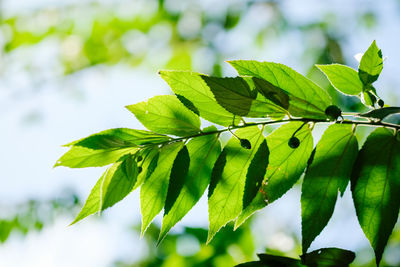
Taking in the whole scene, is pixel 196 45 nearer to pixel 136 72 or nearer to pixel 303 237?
pixel 136 72

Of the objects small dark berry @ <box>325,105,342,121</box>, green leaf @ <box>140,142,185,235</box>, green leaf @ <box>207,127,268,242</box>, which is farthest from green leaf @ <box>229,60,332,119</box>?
green leaf @ <box>140,142,185,235</box>

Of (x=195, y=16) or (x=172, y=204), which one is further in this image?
(x=195, y=16)

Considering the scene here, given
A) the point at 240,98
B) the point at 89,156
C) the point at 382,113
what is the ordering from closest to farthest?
the point at 382,113
the point at 240,98
the point at 89,156

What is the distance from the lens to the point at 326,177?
0.95m

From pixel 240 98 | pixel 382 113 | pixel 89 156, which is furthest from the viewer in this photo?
pixel 89 156

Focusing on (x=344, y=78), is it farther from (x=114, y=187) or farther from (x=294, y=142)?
(x=114, y=187)

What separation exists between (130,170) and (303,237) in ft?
1.52

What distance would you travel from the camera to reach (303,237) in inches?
35.6

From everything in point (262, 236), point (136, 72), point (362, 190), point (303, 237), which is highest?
point (136, 72)

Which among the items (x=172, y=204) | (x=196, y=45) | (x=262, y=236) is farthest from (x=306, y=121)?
(x=196, y=45)

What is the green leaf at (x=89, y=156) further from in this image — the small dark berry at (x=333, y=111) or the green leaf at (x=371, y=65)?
the green leaf at (x=371, y=65)

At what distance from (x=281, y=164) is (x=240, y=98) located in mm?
→ 221

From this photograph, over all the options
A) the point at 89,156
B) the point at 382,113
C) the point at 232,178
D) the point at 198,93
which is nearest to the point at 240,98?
the point at 198,93

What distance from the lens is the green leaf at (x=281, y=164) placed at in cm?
97
